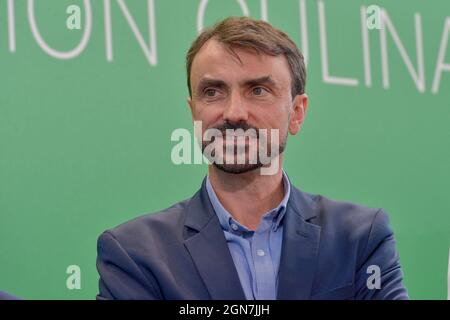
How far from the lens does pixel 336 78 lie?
2.52m

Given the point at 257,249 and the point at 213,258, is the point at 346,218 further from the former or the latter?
the point at 213,258

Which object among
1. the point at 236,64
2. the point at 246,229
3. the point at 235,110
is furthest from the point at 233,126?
the point at 246,229

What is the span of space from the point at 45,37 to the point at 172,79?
38 cm

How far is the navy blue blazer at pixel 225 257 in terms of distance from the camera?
6.66ft

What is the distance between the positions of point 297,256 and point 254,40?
0.54 m

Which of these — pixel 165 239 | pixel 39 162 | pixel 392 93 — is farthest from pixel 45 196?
pixel 392 93

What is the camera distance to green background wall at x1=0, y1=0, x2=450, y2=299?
95.7 inches

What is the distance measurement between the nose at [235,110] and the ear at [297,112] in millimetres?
198

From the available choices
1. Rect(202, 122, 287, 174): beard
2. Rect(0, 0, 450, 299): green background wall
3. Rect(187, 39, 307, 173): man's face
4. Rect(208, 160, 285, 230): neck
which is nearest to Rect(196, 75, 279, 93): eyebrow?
Rect(187, 39, 307, 173): man's face

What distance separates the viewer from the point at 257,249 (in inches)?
82.6

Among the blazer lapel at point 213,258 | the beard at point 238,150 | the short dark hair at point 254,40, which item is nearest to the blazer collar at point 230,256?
the blazer lapel at point 213,258

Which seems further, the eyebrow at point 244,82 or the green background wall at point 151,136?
the green background wall at point 151,136

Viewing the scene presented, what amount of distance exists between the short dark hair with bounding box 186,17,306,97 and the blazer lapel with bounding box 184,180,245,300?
0.38 m

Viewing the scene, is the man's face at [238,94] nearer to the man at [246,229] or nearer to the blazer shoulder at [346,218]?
the man at [246,229]
